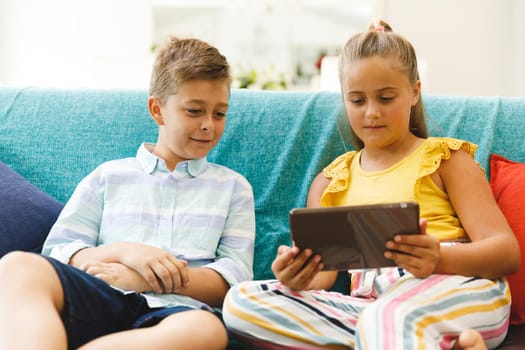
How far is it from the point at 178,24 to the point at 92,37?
524mm

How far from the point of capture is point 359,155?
159cm

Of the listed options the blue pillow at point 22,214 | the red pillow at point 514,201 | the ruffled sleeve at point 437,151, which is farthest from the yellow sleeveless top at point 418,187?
the blue pillow at point 22,214

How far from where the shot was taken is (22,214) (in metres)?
1.51

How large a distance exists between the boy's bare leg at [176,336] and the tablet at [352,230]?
211mm

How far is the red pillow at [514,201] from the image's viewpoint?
1400 mm

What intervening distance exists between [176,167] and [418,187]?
21.3 inches

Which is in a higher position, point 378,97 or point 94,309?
point 378,97

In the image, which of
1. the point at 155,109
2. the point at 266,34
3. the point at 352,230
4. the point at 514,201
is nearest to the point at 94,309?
Answer: the point at 352,230

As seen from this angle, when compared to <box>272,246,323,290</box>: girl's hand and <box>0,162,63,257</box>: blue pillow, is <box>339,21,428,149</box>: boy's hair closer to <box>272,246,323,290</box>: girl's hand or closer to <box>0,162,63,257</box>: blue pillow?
<box>272,246,323,290</box>: girl's hand

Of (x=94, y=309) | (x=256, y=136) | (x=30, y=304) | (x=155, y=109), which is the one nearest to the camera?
(x=30, y=304)

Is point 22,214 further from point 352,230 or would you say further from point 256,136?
point 352,230

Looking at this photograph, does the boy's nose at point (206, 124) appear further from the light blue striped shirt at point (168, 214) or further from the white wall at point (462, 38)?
the white wall at point (462, 38)

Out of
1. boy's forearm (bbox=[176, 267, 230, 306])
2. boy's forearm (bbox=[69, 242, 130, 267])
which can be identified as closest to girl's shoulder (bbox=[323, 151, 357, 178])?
boy's forearm (bbox=[176, 267, 230, 306])

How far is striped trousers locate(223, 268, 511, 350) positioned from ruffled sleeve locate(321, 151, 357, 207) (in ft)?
0.97
